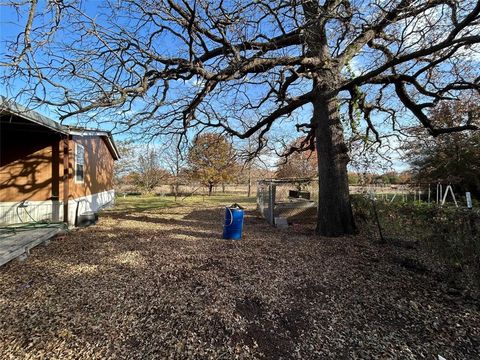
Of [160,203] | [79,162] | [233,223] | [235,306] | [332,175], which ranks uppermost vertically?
[79,162]

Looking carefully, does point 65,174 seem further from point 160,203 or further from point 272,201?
point 160,203

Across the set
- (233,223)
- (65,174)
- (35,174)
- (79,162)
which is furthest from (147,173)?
(233,223)

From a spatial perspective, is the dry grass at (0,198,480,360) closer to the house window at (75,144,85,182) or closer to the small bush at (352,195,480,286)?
the small bush at (352,195,480,286)

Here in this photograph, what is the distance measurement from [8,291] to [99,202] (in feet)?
35.0

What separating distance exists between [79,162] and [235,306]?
9774 millimetres

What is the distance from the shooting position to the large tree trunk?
6871 mm

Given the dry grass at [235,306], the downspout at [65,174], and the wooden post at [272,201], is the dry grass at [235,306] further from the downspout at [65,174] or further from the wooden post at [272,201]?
the wooden post at [272,201]

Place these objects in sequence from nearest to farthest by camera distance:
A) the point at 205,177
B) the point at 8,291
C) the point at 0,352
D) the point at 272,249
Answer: the point at 0,352
the point at 8,291
the point at 272,249
the point at 205,177

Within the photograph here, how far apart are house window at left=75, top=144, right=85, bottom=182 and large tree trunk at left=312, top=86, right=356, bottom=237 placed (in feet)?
29.2

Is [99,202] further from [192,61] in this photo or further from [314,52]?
[314,52]

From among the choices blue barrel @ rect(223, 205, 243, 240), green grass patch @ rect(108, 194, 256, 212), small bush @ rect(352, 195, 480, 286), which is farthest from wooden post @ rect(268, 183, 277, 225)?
green grass patch @ rect(108, 194, 256, 212)

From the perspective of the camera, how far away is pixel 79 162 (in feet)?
33.6

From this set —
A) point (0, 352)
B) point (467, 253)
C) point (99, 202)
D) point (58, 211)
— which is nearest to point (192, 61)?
point (0, 352)

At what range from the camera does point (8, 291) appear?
3.69 m
